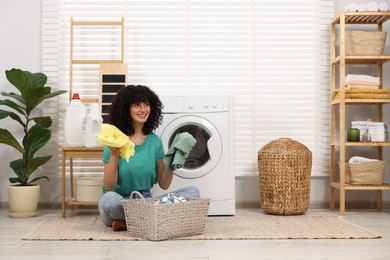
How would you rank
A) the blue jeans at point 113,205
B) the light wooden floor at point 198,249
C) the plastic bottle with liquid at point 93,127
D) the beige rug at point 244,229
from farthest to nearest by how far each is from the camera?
the plastic bottle with liquid at point 93,127 → the blue jeans at point 113,205 → the beige rug at point 244,229 → the light wooden floor at point 198,249

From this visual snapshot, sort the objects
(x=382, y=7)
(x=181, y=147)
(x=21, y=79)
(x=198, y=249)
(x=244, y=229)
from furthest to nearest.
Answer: (x=382, y=7) → (x=21, y=79) → (x=244, y=229) → (x=181, y=147) → (x=198, y=249)

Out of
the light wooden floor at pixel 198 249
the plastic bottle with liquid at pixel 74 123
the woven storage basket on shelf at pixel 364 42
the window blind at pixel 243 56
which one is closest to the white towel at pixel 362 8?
the woven storage basket on shelf at pixel 364 42

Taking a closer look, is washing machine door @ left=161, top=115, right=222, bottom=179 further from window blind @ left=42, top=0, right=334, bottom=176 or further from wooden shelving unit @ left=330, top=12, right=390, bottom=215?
wooden shelving unit @ left=330, top=12, right=390, bottom=215

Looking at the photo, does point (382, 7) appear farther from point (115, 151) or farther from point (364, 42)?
point (115, 151)

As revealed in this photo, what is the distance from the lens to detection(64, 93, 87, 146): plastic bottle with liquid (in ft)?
13.2

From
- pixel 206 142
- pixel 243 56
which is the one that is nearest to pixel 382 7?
pixel 243 56

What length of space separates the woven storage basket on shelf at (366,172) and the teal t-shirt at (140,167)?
5.03ft

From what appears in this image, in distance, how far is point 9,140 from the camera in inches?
157

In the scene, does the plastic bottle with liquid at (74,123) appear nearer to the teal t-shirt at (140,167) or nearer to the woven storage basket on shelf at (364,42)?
the teal t-shirt at (140,167)

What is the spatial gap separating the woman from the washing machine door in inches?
22.4

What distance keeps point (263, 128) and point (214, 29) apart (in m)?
0.85

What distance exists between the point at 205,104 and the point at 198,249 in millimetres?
1446

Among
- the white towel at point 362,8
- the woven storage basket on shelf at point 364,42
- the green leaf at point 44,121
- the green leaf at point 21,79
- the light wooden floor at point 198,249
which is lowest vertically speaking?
the light wooden floor at point 198,249

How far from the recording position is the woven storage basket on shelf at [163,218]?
2.91 m
